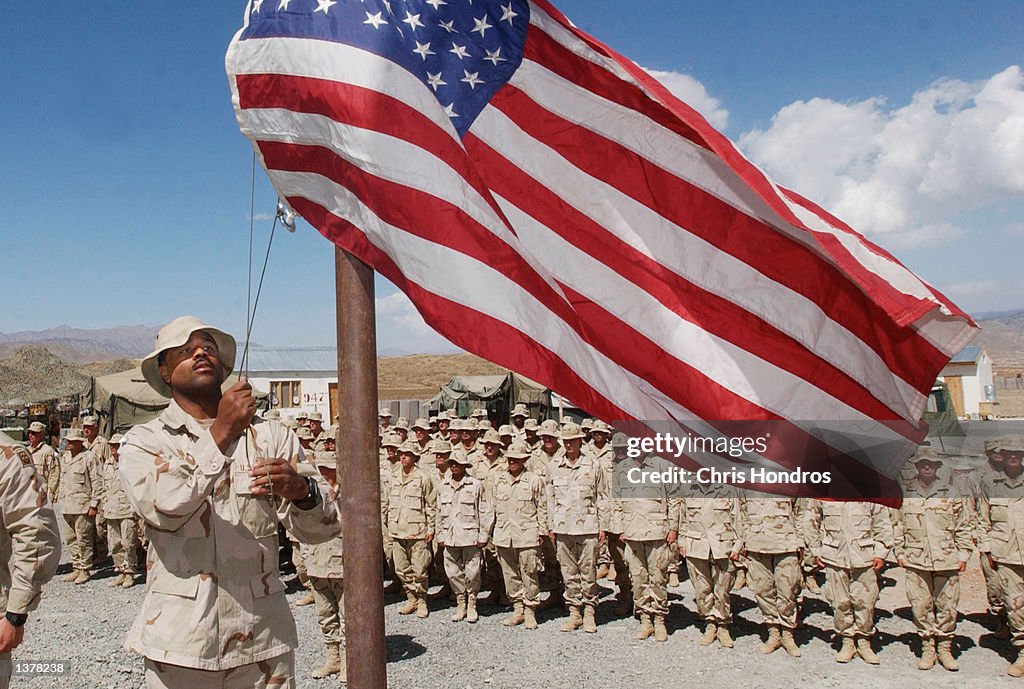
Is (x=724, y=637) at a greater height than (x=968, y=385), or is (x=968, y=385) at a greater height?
(x=968, y=385)

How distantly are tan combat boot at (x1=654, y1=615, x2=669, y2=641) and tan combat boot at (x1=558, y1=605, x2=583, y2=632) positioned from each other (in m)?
0.84

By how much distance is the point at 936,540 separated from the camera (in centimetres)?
666

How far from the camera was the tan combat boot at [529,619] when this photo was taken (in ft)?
26.5

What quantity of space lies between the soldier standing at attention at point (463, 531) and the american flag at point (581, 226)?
5800 mm

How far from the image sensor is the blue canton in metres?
2.50

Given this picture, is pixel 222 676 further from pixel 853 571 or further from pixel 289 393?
pixel 289 393

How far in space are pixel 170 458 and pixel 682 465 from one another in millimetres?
1913

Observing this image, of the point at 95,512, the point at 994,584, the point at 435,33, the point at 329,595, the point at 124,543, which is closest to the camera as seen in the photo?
the point at 435,33

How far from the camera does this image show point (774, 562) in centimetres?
738

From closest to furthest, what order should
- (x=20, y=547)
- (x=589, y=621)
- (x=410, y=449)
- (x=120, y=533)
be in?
(x=20, y=547), (x=589, y=621), (x=410, y=449), (x=120, y=533)

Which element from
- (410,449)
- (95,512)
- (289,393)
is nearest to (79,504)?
(95,512)

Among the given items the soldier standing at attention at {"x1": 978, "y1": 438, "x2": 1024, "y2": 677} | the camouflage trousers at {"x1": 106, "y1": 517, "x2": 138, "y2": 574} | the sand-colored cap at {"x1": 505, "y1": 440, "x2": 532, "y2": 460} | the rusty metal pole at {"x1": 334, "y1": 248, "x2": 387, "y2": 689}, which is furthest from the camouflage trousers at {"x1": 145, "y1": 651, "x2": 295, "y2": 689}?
the camouflage trousers at {"x1": 106, "y1": 517, "x2": 138, "y2": 574}

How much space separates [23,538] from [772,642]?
20.4 ft

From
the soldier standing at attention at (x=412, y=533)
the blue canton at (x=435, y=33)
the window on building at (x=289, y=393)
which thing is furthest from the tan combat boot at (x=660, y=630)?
the window on building at (x=289, y=393)
